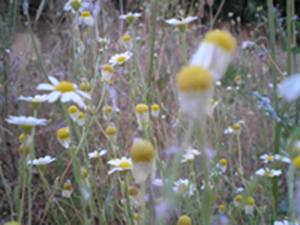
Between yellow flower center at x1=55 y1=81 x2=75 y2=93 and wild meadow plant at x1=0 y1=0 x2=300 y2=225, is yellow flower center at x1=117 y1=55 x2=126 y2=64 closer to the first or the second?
wild meadow plant at x1=0 y1=0 x2=300 y2=225

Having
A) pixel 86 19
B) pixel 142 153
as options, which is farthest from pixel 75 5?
pixel 142 153

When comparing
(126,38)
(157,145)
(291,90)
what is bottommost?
(157,145)

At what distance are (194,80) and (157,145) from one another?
46.8 inches

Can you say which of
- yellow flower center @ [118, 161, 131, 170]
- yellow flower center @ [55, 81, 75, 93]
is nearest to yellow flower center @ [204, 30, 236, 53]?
yellow flower center @ [55, 81, 75, 93]

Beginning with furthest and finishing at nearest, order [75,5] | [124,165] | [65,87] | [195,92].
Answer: [75,5]
[124,165]
[65,87]
[195,92]

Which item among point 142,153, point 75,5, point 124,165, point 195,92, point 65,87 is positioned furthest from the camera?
point 75,5

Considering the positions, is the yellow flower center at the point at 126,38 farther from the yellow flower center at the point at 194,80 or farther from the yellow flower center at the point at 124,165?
the yellow flower center at the point at 194,80

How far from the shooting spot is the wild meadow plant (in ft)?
1.72

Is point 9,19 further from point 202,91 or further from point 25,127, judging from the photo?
point 202,91

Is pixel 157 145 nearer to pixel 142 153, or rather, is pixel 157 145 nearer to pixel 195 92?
pixel 142 153

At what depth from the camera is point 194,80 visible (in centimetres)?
42

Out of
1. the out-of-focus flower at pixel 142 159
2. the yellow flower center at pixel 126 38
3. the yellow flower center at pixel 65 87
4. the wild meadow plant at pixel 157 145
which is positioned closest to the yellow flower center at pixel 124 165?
the wild meadow plant at pixel 157 145

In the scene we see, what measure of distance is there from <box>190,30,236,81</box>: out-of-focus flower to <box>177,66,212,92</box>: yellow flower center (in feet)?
0.07

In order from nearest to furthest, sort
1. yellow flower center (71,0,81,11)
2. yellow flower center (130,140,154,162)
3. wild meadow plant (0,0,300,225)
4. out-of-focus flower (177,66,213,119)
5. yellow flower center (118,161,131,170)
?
out-of-focus flower (177,66,213,119), wild meadow plant (0,0,300,225), yellow flower center (130,140,154,162), yellow flower center (118,161,131,170), yellow flower center (71,0,81,11)
